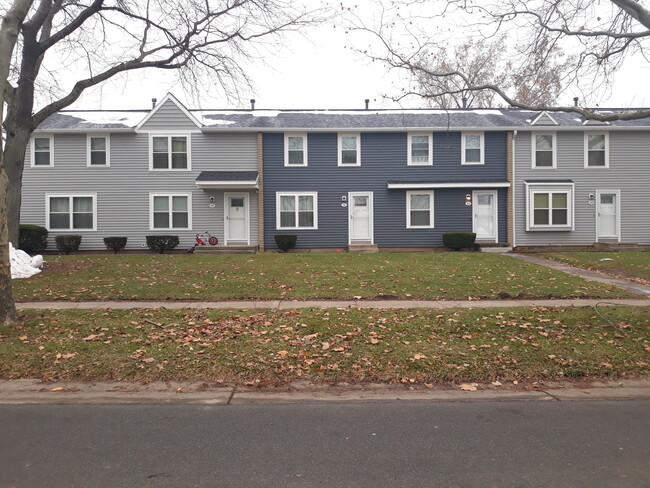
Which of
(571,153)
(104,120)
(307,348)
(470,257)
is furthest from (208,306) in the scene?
(571,153)

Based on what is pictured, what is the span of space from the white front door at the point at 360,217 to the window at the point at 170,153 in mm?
7911

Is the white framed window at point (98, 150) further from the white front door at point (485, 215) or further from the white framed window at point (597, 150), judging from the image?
the white framed window at point (597, 150)

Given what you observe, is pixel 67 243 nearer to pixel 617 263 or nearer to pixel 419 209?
pixel 419 209

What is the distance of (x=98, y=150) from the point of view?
2222cm

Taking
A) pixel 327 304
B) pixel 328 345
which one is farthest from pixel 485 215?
pixel 328 345

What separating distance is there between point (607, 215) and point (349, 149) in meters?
12.7

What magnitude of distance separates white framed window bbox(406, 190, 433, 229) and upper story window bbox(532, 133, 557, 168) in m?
5.32

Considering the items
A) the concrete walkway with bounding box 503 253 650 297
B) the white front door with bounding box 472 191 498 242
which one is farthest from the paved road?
the white front door with bounding box 472 191 498 242

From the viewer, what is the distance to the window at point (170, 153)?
72.7 feet

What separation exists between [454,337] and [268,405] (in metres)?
3.24

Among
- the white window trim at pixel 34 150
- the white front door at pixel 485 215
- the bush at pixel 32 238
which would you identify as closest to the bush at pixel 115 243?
the bush at pixel 32 238

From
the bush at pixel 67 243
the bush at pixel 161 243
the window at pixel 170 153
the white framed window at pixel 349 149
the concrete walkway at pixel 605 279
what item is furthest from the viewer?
the white framed window at pixel 349 149

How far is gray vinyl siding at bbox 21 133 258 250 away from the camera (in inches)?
870

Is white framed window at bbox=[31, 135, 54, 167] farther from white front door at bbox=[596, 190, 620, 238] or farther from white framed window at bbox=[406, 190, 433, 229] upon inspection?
white front door at bbox=[596, 190, 620, 238]
